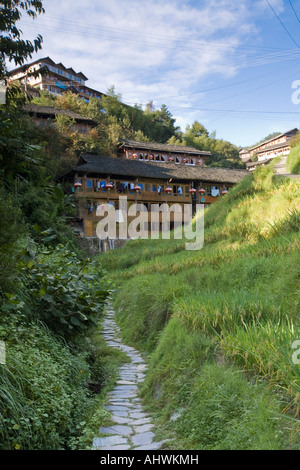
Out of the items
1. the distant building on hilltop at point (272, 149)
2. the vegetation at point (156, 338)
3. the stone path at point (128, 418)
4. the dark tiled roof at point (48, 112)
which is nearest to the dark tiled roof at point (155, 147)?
the dark tiled roof at point (48, 112)

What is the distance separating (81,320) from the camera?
4.65 m

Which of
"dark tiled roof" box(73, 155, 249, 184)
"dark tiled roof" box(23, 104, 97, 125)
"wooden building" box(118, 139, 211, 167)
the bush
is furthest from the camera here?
"wooden building" box(118, 139, 211, 167)

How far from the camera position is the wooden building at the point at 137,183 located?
26828 millimetres

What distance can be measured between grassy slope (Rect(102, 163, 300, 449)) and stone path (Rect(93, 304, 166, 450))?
16 cm

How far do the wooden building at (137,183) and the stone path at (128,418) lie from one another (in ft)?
70.4

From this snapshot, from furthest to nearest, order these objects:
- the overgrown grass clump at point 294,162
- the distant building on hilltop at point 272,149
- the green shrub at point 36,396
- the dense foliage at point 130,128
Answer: the distant building on hilltop at point 272,149 < the dense foliage at point 130,128 < the overgrown grass clump at point 294,162 < the green shrub at point 36,396

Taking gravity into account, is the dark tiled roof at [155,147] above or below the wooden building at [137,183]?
above

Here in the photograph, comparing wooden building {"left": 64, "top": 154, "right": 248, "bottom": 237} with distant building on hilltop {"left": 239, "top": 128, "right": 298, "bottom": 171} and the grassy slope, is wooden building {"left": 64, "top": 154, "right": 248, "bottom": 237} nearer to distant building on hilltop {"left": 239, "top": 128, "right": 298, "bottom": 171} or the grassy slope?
distant building on hilltop {"left": 239, "top": 128, "right": 298, "bottom": 171}

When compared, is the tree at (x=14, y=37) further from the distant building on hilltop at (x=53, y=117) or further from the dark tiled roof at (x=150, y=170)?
the distant building on hilltop at (x=53, y=117)

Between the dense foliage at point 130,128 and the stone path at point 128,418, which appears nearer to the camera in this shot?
the stone path at point 128,418

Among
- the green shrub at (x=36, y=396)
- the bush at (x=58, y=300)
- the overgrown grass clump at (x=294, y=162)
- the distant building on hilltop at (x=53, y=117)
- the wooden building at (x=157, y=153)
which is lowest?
the green shrub at (x=36, y=396)

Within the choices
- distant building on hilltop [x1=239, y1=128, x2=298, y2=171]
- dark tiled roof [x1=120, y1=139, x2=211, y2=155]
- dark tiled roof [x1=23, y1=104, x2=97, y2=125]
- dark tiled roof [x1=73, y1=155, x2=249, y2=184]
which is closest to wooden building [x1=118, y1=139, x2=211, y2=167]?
dark tiled roof [x1=120, y1=139, x2=211, y2=155]

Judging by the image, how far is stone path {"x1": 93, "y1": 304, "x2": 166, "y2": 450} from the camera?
318cm

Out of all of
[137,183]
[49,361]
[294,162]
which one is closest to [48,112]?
[137,183]
